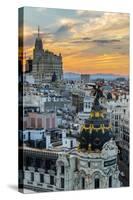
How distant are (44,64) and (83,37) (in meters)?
0.39

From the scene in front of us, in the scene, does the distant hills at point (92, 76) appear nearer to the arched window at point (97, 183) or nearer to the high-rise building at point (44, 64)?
the high-rise building at point (44, 64)

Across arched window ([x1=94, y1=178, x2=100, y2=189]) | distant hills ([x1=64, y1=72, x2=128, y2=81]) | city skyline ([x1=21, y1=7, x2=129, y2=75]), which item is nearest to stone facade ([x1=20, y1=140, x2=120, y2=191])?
arched window ([x1=94, y1=178, x2=100, y2=189])

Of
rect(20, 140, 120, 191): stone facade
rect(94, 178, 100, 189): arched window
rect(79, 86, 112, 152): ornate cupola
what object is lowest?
rect(94, 178, 100, 189): arched window

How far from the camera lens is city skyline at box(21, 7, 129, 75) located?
512 cm

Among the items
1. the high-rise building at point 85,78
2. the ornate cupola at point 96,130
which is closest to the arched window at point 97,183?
the ornate cupola at point 96,130

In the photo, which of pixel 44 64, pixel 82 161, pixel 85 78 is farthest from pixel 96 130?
pixel 44 64

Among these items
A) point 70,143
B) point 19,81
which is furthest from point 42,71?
point 70,143

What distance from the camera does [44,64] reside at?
5176 millimetres

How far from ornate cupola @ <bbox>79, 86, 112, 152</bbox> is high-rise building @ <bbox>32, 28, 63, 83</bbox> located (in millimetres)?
387

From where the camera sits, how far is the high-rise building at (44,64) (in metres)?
5.13

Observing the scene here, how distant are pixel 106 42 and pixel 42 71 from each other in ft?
1.96

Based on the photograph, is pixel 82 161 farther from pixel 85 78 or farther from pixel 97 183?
pixel 85 78

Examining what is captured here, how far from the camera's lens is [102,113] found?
5398 mm

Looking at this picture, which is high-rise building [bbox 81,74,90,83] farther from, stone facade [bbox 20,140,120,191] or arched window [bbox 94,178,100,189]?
arched window [bbox 94,178,100,189]
